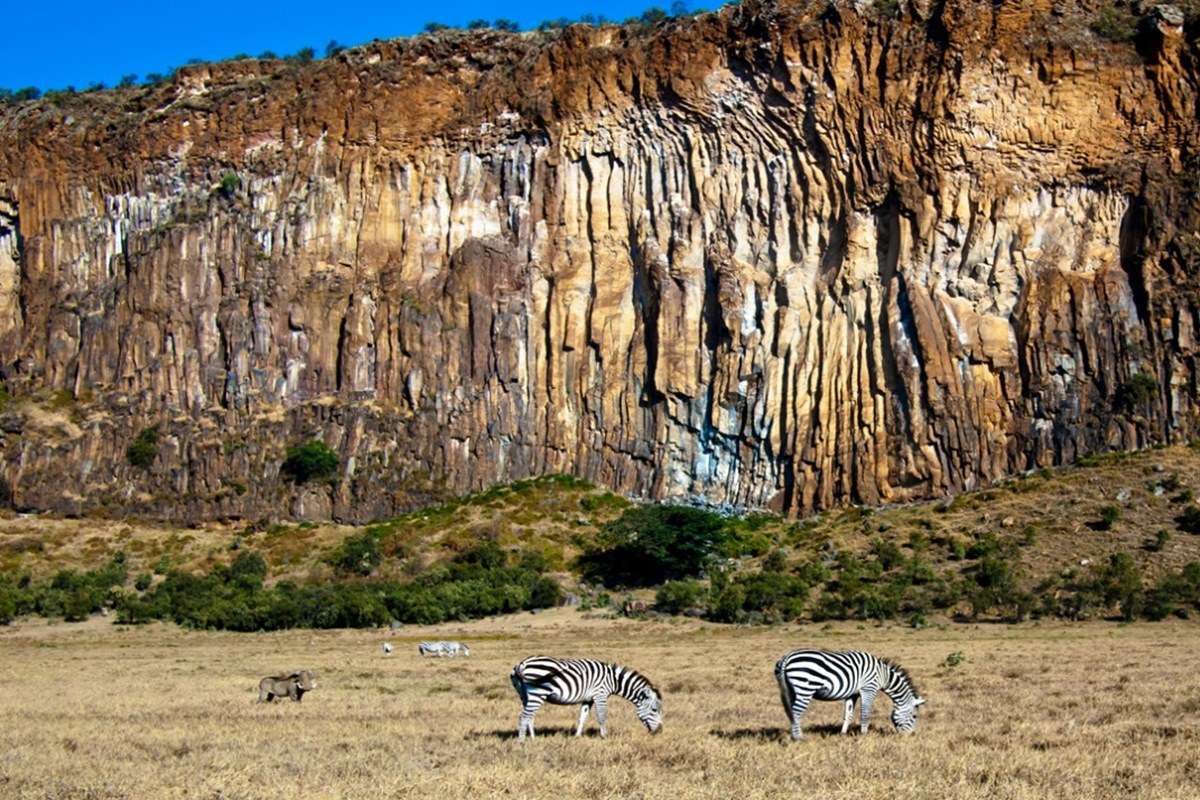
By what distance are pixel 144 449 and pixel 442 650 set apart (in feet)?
113

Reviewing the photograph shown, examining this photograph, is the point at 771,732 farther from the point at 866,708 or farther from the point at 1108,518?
the point at 1108,518

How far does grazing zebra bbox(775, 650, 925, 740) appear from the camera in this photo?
58.1 feet

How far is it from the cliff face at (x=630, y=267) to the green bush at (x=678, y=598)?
11462 millimetres

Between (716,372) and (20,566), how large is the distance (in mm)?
29725

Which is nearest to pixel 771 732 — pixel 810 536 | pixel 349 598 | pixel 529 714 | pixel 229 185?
pixel 529 714

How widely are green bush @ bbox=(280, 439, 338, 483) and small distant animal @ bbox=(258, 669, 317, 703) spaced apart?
3980 centimetres

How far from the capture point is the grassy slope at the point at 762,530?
50.4 m

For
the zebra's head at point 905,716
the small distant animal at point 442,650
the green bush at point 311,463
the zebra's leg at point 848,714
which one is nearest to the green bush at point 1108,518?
the small distant animal at point 442,650

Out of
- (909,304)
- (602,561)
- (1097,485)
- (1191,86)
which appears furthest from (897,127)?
(602,561)

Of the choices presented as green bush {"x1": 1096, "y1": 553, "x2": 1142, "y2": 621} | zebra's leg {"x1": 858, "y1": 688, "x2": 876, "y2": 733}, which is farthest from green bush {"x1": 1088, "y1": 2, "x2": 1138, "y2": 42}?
zebra's leg {"x1": 858, "y1": 688, "x2": 876, "y2": 733}

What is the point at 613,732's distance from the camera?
19578 mm

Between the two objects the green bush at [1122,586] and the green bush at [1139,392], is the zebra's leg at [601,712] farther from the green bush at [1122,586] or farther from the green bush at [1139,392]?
the green bush at [1139,392]

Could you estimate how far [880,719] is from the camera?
20.3 meters

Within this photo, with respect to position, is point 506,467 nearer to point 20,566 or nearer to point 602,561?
point 602,561
